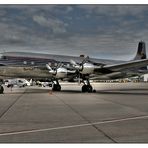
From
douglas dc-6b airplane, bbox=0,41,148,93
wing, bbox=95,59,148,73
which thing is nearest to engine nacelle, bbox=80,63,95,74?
douglas dc-6b airplane, bbox=0,41,148,93

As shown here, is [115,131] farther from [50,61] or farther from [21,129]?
[50,61]

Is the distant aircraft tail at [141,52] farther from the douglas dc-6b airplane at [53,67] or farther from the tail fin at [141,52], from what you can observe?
the douglas dc-6b airplane at [53,67]

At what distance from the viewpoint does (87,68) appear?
29.7m

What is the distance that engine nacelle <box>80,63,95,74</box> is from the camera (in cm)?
2964

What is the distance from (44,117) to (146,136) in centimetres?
491

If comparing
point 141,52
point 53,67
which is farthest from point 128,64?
point 141,52

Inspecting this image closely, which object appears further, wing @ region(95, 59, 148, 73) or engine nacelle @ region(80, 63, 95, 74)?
engine nacelle @ region(80, 63, 95, 74)

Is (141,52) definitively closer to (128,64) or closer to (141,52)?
(141,52)

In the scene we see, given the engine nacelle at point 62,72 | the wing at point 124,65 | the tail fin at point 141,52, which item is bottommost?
the engine nacelle at point 62,72

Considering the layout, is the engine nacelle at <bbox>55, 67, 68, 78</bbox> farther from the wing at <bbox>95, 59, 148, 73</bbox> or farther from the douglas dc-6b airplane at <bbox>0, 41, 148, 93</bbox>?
the wing at <bbox>95, 59, 148, 73</bbox>

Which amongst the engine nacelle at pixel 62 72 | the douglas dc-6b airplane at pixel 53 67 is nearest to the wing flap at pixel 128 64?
the douglas dc-6b airplane at pixel 53 67

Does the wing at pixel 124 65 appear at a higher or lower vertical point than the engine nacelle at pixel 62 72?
higher

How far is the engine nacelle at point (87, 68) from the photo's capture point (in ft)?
97.2
